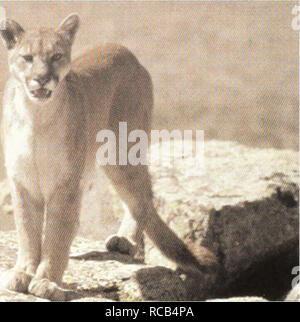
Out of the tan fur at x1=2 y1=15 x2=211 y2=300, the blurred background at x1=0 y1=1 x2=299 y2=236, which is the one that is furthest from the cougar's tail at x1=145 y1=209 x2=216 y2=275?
the blurred background at x1=0 y1=1 x2=299 y2=236

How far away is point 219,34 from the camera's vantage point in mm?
6418

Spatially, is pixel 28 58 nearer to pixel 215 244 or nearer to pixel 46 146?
pixel 46 146

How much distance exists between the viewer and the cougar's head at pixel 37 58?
2.85 meters

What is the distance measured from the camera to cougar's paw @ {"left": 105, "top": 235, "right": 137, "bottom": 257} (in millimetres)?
3621

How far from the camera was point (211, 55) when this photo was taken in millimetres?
6305

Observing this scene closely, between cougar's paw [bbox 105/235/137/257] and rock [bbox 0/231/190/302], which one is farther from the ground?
cougar's paw [bbox 105/235/137/257]

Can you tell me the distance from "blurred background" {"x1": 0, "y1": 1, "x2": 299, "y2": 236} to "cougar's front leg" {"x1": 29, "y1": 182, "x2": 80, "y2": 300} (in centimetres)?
266

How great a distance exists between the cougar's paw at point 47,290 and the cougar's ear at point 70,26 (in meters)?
1.02

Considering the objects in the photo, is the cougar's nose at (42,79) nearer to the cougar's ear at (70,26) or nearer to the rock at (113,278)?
the cougar's ear at (70,26)

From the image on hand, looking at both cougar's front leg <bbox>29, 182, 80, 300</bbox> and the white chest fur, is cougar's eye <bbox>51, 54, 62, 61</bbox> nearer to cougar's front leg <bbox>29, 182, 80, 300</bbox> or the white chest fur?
the white chest fur

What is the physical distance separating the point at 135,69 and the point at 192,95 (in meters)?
2.43

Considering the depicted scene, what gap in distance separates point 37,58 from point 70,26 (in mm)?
302
